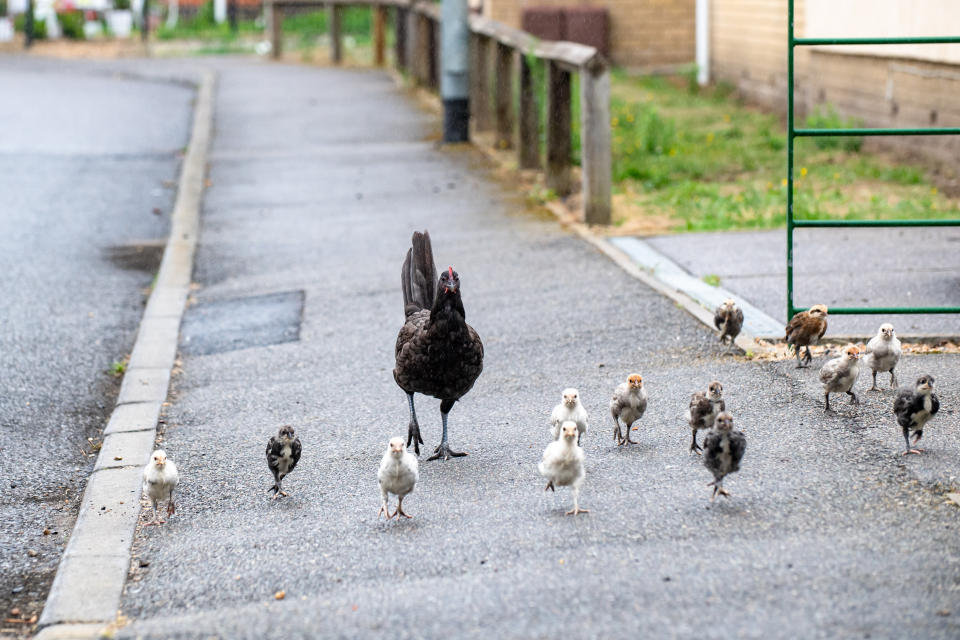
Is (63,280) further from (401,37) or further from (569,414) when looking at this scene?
(401,37)

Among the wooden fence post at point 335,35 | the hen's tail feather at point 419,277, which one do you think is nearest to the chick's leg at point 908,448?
the hen's tail feather at point 419,277

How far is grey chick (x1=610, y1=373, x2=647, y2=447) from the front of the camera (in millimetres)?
A: 6262

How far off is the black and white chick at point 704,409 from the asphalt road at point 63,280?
299cm

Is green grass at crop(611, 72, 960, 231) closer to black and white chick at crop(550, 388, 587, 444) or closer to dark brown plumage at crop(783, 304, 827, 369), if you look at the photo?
dark brown plumage at crop(783, 304, 827, 369)

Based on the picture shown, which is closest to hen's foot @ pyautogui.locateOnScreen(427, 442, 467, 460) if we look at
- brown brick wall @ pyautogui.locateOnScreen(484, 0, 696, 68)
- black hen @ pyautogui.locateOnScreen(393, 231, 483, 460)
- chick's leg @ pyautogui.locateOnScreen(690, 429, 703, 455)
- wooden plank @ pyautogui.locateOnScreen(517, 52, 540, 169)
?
black hen @ pyautogui.locateOnScreen(393, 231, 483, 460)

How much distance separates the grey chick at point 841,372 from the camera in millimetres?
6434

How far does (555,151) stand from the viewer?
44.5ft

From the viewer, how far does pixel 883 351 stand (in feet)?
22.1

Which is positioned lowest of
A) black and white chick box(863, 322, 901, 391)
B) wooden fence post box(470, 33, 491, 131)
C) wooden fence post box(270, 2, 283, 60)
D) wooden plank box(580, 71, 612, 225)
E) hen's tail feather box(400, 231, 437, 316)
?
black and white chick box(863, 322, 901, 391)

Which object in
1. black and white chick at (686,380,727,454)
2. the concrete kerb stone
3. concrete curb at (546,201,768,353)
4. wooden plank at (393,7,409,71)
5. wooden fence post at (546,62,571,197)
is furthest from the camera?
wooden plank at (393,7,409,71)

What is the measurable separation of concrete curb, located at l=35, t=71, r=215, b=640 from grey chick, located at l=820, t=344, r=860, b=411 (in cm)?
347

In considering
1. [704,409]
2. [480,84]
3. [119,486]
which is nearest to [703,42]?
[480,84]

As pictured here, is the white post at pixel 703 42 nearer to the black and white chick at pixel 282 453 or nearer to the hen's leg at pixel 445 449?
the hen's leg at pixel 445 449

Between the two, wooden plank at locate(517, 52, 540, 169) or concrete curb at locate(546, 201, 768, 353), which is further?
wooden plank at locate(517, 52, 540, 169)
